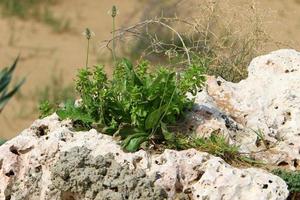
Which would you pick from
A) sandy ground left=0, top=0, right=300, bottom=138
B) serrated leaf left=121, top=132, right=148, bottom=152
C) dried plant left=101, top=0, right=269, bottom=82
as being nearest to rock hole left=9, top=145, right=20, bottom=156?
serrated leaf left=121, top=132, right=148, bottom=152

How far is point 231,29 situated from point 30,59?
2.92 metres

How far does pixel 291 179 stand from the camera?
373 centimetres

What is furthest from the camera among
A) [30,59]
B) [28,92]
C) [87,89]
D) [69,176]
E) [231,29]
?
[30,59]

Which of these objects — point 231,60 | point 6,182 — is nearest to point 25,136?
point 6,182

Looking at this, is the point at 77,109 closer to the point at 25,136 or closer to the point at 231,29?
the point at 25,136

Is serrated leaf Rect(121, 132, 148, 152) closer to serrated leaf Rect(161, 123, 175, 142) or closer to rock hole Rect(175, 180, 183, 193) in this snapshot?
serrated leaf Rect(161, 123, 175, 142)

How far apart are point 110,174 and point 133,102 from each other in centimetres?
40

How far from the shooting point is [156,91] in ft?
12.6

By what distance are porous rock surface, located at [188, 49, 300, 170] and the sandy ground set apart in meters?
3.04

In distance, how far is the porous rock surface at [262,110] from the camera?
4008mm

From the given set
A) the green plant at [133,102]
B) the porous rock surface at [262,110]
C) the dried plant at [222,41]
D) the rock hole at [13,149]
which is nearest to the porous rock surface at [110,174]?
the rock hole at [13,149]

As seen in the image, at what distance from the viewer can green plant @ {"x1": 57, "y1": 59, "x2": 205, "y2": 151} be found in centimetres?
381

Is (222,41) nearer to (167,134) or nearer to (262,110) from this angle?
(262,110)

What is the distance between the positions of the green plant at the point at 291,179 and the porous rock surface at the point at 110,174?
5.0 inches
